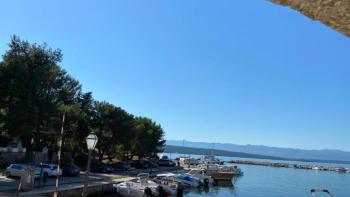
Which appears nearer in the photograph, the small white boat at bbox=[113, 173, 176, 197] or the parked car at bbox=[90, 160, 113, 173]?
the small white boat at bbox=[113, 173, 176, 197]

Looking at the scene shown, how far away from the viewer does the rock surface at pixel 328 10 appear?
3.85 m

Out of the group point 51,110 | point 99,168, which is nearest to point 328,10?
point 51,110

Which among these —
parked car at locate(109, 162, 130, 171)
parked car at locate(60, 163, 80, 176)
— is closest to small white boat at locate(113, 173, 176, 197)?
parked car at locate(60, 163, 80, 176)

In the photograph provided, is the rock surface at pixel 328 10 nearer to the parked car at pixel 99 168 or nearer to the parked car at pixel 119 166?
the parked car at pixel 99 168

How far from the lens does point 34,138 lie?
62406 millimetres

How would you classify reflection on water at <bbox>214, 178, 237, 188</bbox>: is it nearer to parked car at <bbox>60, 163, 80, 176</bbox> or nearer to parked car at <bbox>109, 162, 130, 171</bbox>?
A: parked car at <bbox>109, 162, 130, 171</bbox>

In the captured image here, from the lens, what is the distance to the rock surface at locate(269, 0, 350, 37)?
3854mm

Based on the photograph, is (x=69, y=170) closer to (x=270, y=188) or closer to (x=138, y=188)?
(x=138, y=188)

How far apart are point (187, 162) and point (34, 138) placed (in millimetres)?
90060

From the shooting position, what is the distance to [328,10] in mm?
3943

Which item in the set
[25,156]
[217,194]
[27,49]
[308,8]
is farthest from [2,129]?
[308,8]

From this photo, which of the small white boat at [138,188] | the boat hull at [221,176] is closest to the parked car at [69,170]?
the small white boat at [138,188]

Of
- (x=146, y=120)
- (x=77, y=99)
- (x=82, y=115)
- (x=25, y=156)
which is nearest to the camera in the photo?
(x=25, y=156)

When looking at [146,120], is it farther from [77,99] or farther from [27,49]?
[27,49]
